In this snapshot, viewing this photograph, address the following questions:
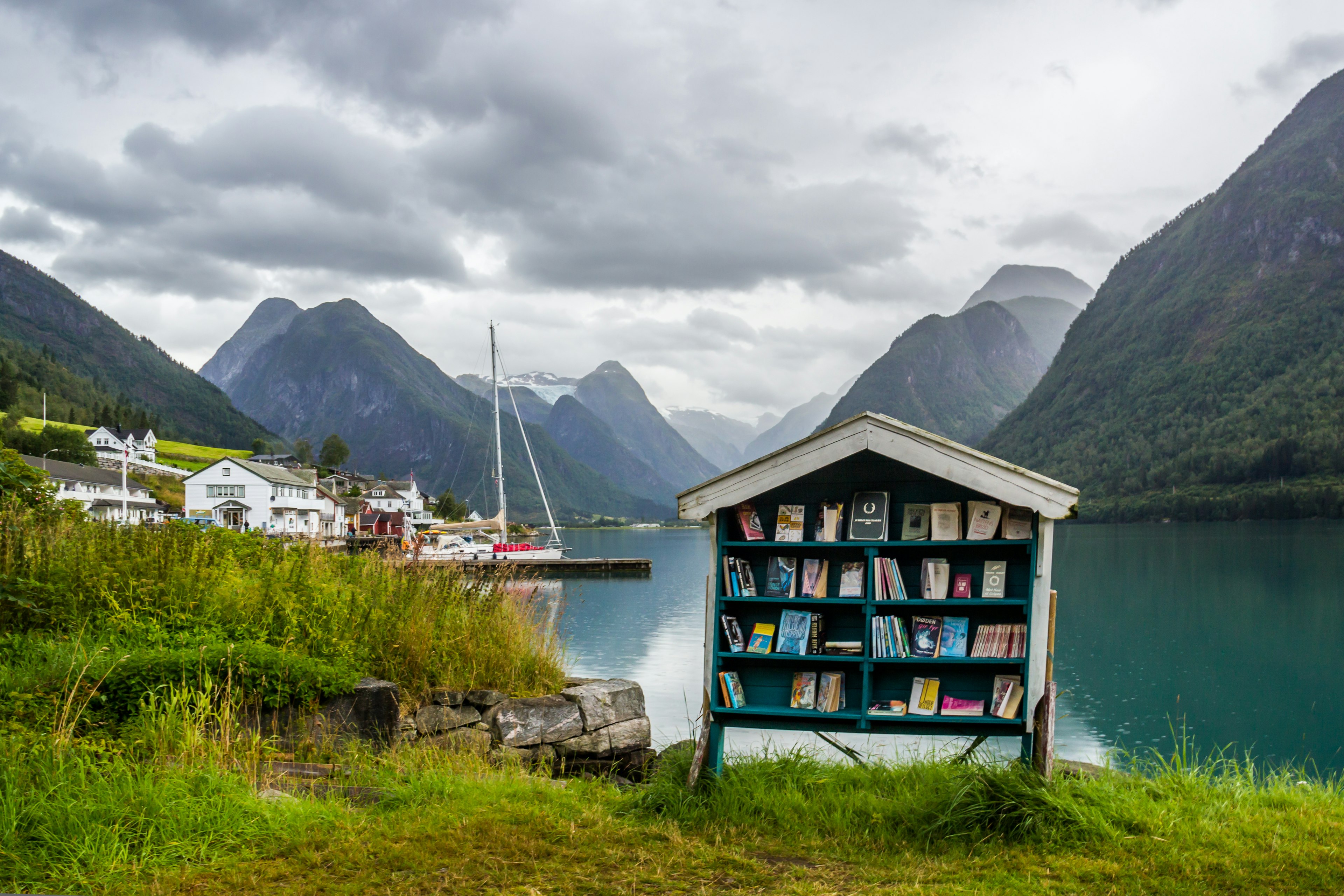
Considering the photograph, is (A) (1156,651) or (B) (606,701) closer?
(B) (606,701)

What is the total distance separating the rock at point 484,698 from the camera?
879cm

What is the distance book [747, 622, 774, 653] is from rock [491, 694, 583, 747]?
9.73ft

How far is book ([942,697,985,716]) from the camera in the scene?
626 cm

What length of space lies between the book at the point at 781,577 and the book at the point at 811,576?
91 mm

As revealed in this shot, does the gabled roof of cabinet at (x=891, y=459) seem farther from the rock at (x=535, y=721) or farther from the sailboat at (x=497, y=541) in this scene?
the sailboat at (x=497, y=541)

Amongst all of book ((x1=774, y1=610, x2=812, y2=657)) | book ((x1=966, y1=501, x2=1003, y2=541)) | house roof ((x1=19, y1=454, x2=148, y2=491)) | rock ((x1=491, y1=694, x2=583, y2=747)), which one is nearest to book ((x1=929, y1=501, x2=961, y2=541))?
book ((x1=966, y1=501, x2=1003, y2=541))

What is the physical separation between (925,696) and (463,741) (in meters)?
4.27

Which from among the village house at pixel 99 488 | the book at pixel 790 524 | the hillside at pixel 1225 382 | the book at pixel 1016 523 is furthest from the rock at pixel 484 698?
the hillside at pixel 1225 382

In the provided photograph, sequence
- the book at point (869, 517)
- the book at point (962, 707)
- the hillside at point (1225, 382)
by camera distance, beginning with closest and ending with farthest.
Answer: the book at point (962, 707)
the book at point (869, 517)
the hillside at point (1225, 382)

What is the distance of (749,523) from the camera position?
686cm

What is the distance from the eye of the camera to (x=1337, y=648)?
25453mm

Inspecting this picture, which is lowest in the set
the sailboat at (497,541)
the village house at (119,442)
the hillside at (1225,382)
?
the sailboat at (497,541)

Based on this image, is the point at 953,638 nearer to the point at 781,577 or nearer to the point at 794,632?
the point at 794,632

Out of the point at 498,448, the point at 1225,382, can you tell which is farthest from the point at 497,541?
the point at 1225,382
